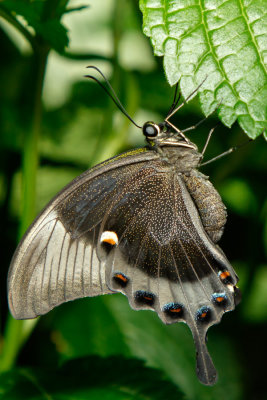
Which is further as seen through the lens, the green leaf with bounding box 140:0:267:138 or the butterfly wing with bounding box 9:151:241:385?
the butterfly wing with bounding box 9:151:241:385

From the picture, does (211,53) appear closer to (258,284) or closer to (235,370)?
(258,284)

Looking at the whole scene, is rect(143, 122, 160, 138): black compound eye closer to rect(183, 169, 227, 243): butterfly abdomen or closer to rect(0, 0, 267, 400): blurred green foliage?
rect(183, 169, 227, 243): butterfly abdomen

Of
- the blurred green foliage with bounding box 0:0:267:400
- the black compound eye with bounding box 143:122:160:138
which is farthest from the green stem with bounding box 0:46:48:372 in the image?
the black compound eye with bounding box 143:122:160:138

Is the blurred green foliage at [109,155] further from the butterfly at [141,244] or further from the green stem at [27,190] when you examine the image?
the butterfly at [141,244]

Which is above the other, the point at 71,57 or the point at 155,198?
the point at 71,57

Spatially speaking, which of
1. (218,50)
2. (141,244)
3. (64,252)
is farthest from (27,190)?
(218,50)

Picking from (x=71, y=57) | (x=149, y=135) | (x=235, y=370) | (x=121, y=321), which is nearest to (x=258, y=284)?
(x=235, y=370)

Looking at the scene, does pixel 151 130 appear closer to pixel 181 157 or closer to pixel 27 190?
pixel 181 157
